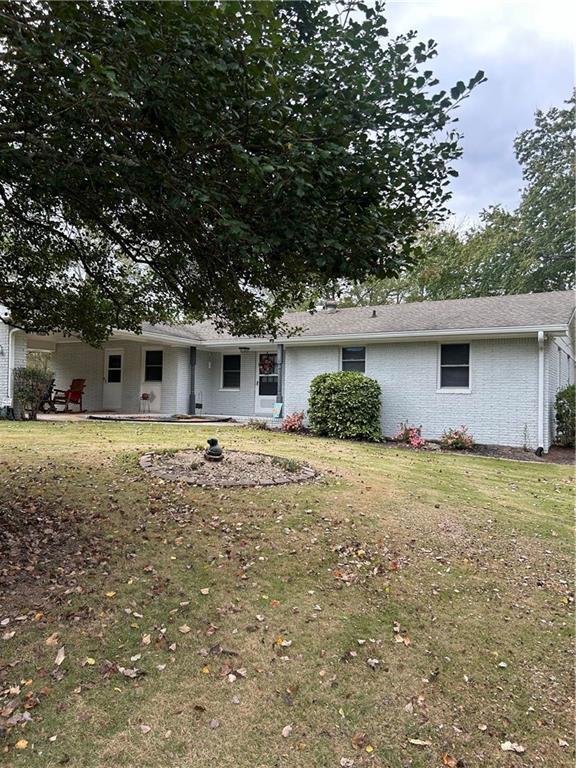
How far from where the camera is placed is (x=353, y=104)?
3.33 meters

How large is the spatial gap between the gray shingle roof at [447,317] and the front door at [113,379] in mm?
2728

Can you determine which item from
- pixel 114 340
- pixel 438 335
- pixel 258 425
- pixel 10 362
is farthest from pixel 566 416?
pixel 10 362

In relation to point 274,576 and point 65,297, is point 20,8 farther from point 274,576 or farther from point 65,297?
point 274,576

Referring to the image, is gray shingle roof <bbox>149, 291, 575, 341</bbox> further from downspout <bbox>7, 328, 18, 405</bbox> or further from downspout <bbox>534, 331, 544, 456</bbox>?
downspout <bbox>7, 328, 18, 405</bbox>

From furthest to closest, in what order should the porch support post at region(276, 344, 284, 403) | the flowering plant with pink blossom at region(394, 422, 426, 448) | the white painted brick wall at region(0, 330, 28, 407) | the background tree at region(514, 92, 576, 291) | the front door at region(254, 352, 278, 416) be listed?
the background tree at region(514, 92, 576, 291)
the front door at region(254, 352, 278, 416)
the porch support post at region(276, 344, 284, 403)
the white painted brick wall at region(0, 330, 28, 407)
the flowering plant with pink blossom at region(394, 422, 426, 448)

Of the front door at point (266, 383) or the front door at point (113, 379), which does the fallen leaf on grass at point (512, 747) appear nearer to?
the front door at point (266, 383)

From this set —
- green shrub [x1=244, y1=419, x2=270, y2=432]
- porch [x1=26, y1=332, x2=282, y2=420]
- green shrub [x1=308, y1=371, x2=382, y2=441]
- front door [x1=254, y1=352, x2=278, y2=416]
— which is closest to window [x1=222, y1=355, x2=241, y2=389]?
porch [x1=26, y1=332, x2=282, y2=420]

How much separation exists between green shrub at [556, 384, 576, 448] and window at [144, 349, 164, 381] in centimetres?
1222

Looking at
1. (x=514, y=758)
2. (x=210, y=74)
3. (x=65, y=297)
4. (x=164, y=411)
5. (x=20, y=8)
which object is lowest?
(x=514, y=758)

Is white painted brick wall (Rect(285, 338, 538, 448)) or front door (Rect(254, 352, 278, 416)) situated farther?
front door (Rect(254, 352, 278, 416))

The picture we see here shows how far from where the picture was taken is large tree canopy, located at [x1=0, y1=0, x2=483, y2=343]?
9.53ft

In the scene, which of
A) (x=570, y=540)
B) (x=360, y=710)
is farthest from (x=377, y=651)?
(x=570, y=540)

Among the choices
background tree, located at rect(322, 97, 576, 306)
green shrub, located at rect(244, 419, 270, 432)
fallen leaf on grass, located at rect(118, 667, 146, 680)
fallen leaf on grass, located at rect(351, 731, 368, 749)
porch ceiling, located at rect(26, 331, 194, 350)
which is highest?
background tree, located at rect(322, 97, 576, 306)

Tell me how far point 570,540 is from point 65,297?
6860mm
